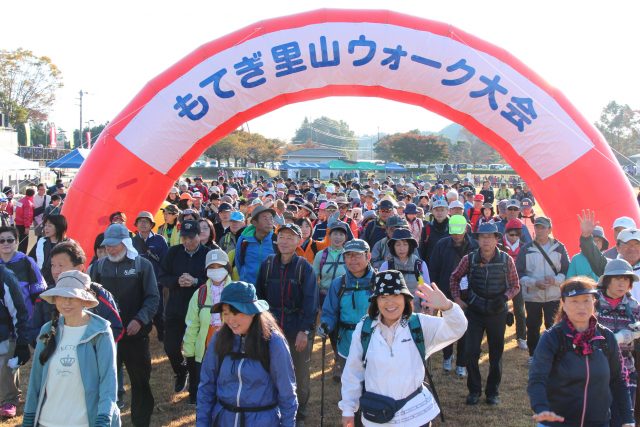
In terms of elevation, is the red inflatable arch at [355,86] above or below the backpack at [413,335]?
above

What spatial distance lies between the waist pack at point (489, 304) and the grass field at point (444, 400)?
3.11 feet

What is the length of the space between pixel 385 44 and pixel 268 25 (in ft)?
5.31

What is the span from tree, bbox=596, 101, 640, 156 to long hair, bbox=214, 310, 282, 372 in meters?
86.4

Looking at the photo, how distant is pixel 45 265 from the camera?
6.37 m

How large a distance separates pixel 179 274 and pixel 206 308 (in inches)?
32.2

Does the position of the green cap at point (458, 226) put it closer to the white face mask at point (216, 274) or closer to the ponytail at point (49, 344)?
the white face mask at point (216, 274)

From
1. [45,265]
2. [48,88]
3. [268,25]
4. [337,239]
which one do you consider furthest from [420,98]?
[48,88]

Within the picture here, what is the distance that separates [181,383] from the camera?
249 inches

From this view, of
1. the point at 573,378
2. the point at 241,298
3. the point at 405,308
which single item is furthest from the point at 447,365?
the point at 241,298

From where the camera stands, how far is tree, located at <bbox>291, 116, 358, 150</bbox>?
12781 cm

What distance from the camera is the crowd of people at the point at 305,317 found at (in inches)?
129

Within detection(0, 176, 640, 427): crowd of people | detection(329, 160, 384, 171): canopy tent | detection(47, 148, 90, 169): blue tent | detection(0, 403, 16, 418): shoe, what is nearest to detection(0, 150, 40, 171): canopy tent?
detection(47, 148, 90, 169): blue tent

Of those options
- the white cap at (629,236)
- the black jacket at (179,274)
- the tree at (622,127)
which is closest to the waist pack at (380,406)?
the white cap at (629,236)

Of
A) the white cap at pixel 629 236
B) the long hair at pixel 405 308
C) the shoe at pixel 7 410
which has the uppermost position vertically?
the white cap at pixel 629 236
